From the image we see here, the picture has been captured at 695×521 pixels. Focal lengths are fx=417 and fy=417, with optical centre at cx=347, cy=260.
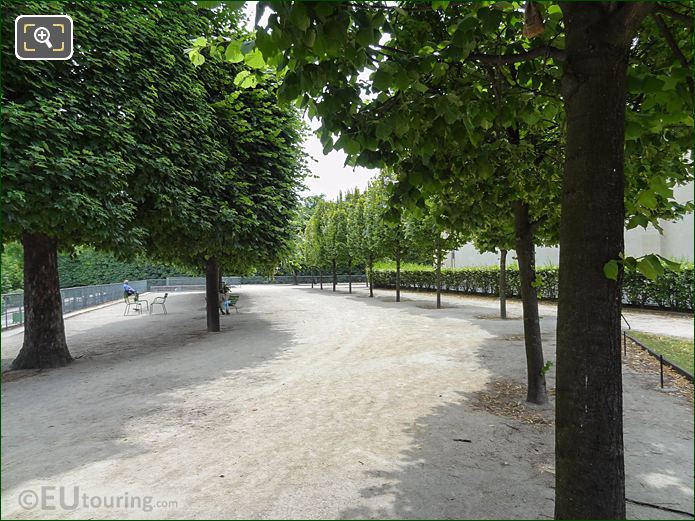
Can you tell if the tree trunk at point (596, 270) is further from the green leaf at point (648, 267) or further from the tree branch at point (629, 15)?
the green leaf at point (648, 267)

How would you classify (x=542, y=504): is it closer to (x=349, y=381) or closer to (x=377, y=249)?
(x=349, y=381)

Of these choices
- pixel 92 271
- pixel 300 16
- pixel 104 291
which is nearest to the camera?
pixel 300 16

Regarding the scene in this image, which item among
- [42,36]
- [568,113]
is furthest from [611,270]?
[42,36]

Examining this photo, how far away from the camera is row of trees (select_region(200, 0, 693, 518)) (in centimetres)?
242

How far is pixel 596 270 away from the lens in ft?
7.88

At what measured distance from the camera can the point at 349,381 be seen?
766 cm

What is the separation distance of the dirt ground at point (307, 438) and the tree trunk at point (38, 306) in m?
0.59

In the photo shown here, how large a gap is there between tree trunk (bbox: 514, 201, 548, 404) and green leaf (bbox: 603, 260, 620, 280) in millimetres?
4228

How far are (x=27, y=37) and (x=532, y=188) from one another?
18.9 feet

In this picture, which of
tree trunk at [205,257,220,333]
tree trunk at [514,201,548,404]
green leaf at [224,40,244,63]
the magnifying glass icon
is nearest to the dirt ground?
tree trunk at [514,201,548,404]

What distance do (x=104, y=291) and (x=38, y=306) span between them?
21.6 metres

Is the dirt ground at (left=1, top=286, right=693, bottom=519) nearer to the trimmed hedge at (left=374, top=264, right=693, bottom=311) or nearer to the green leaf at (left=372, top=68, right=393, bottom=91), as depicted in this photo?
the trimmed hedge at (left=374, top=264, right=693, bottom=311)
